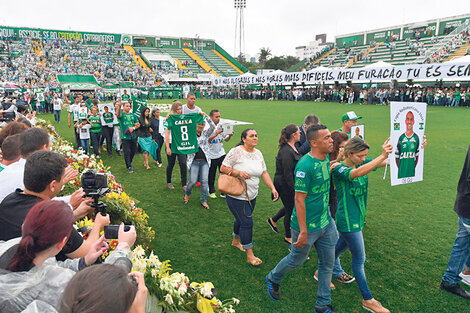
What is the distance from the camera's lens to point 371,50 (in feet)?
161

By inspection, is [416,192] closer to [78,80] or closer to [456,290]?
[456,290]

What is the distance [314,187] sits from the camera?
3.13m

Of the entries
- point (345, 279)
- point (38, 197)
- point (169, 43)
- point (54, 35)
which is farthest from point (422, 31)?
point (54, 35)

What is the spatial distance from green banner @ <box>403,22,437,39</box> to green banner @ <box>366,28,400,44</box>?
48.8 inches

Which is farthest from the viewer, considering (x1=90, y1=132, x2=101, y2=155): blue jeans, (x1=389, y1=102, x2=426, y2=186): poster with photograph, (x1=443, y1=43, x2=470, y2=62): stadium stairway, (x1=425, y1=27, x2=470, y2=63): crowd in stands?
(x1=425, y1=27, x2=470, y2=63): crowd in stands

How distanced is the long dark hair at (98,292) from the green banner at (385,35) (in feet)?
188

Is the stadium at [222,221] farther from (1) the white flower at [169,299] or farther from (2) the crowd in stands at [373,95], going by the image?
(2) the crowd in stands at [373,95]

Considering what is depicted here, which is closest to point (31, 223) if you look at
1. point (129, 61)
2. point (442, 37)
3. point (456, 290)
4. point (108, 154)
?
point (456, 290)

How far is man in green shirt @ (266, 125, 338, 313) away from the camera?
3.10m

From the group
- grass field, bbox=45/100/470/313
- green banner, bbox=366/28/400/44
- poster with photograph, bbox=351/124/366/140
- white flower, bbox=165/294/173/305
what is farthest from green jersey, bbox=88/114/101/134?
green banner, bbox=366/28/400/44

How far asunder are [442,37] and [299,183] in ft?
166

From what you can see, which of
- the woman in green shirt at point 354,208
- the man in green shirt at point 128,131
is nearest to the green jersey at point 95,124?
the man in green shirt at point 128,131

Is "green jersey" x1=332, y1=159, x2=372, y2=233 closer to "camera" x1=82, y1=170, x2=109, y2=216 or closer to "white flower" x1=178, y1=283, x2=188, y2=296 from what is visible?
"white flower" x1=178, y1=283, x2=188, y2=296

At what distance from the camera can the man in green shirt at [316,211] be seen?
3.10 m
